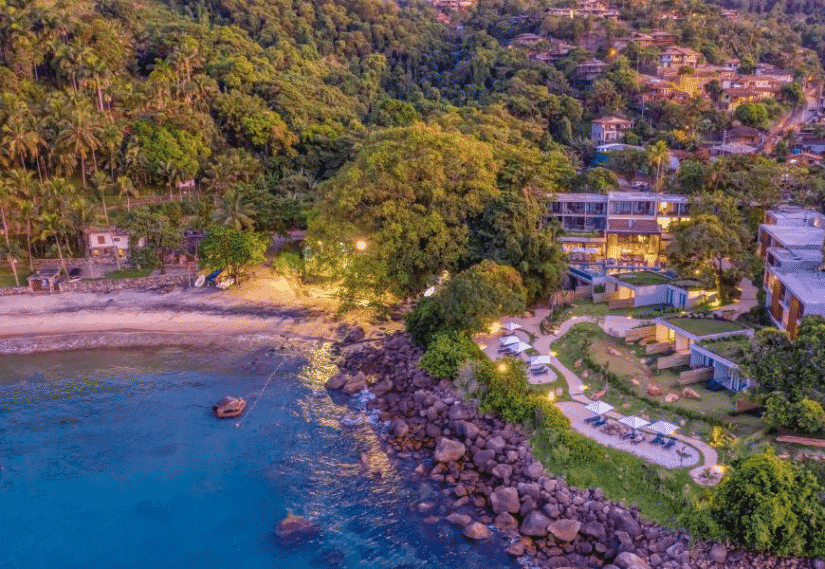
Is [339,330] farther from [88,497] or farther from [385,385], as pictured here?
[88,497]

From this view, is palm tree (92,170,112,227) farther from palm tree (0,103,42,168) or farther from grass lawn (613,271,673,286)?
grass lawn (613,271,673,286)

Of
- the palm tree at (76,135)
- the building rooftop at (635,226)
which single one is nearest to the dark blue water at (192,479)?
the palm tree at (76,135)

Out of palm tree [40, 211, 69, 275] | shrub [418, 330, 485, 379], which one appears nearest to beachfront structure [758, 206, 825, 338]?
shrub [418, 330, 485, 379]

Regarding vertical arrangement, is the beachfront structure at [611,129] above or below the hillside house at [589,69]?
below

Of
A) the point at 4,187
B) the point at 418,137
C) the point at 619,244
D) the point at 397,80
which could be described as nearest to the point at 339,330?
the point at 418,137

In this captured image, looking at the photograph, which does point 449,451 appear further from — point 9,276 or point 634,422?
point 9,276

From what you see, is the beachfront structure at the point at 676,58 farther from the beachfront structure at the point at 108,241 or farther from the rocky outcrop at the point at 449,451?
the rocky outcrop at the point at 449,451
